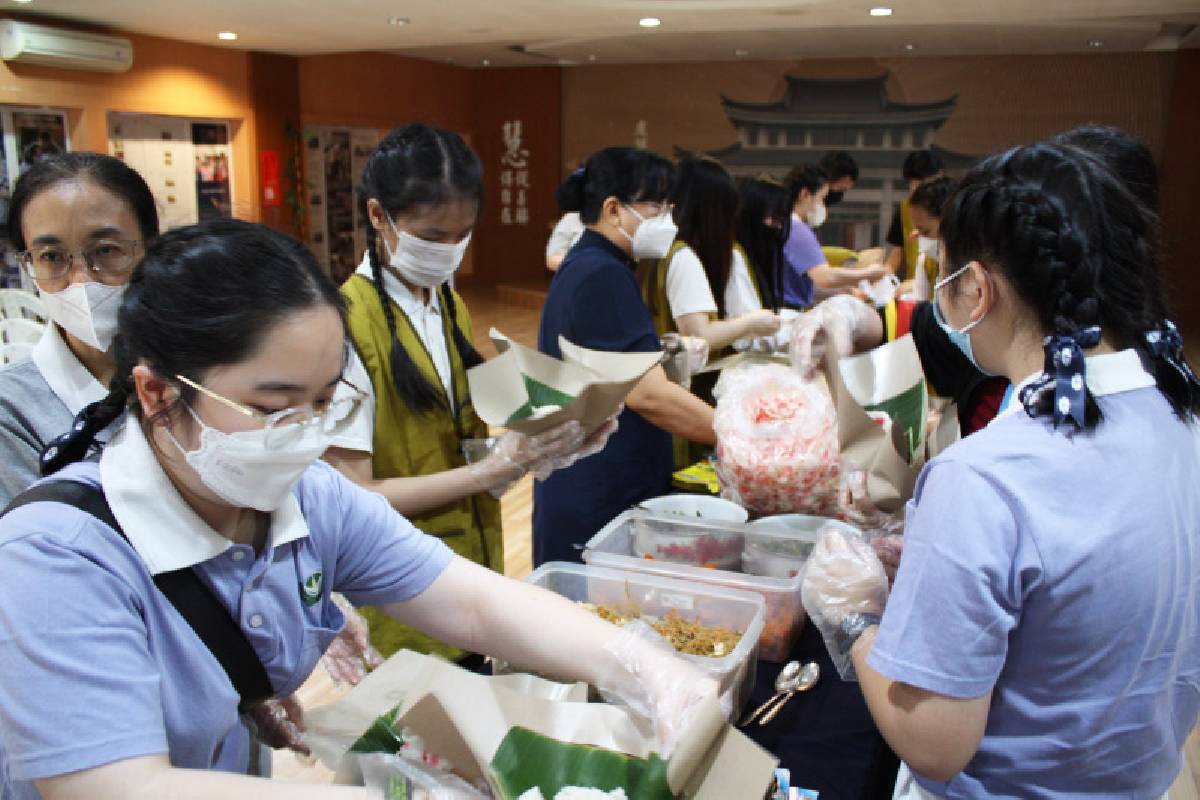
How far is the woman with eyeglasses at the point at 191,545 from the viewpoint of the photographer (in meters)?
0.78

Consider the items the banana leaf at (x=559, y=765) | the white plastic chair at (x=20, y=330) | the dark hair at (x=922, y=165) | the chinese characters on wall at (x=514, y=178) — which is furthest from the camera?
the chinese characters on wall at (x=514, y=178)

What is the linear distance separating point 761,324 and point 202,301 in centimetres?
225

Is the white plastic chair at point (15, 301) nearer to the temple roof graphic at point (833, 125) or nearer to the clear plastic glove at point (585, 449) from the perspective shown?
the clear plastic glove at point (585, 449)

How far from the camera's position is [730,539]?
1.71 m

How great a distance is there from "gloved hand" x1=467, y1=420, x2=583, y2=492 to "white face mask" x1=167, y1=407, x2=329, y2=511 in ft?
2.20

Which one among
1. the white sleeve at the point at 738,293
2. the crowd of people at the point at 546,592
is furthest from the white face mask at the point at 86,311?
the white sleeve at the point at 738,293

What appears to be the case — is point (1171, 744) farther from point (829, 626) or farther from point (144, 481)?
point (144, 481)

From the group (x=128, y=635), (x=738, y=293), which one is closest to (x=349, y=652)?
(x=128, y=635)

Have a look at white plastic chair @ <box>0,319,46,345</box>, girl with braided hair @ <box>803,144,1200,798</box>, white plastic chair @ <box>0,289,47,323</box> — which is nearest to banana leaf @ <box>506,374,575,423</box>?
girl with braided hair @ <box>803,144,1200,798</box>

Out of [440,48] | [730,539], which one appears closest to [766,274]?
[730,539]

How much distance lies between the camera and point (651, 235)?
2350 millimetres

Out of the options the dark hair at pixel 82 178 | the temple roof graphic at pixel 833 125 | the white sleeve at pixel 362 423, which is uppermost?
the temple roof graphic at pixel 833 125

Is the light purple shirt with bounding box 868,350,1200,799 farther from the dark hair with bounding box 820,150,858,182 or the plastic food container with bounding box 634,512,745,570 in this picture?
the dark hair with bounding box 820,150,858,182

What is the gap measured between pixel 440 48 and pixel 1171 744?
9643 millimetres
